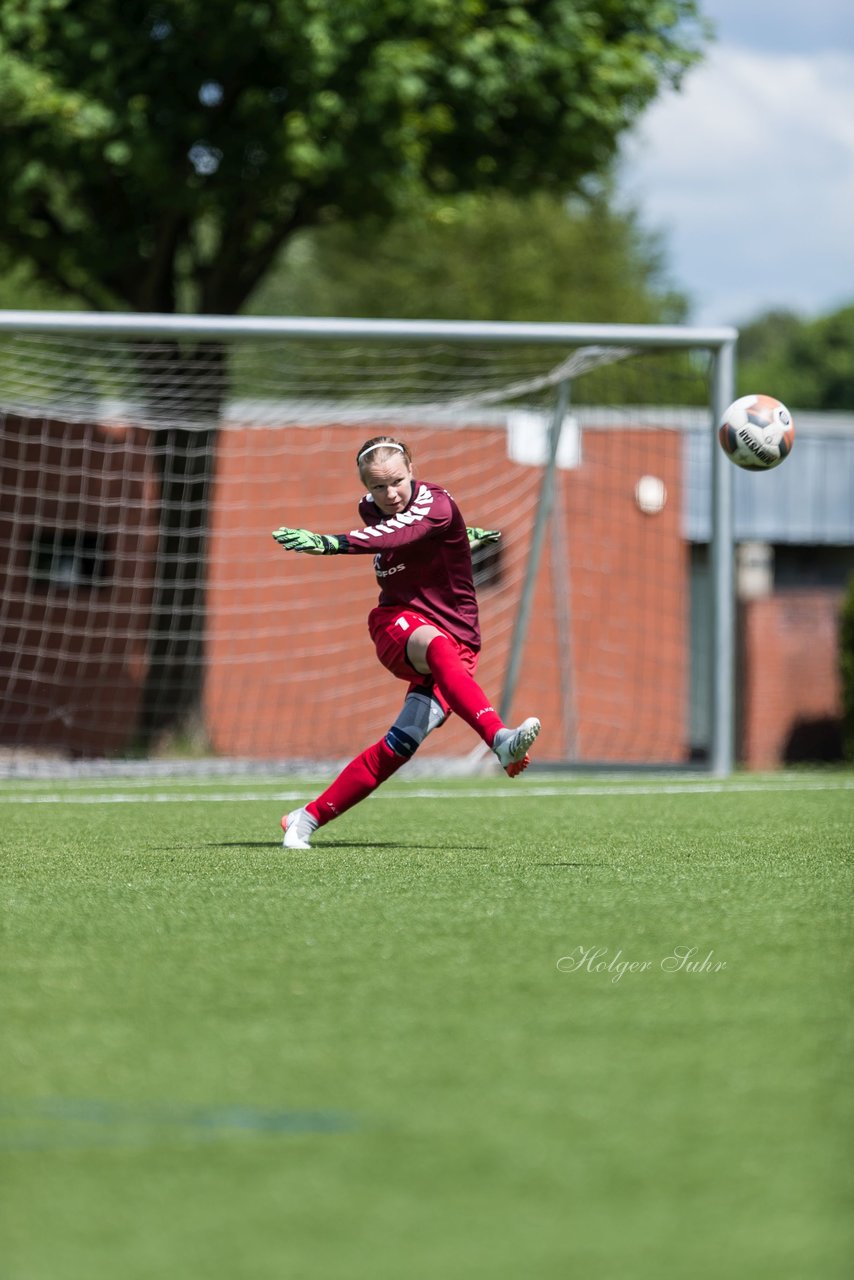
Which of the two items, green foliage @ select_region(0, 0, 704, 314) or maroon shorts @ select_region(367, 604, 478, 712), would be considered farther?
green foliage @ select_region(0, 0, 704, 314)

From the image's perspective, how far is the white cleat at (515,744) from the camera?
569 centimetres

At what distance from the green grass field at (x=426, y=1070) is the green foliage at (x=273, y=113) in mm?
8903

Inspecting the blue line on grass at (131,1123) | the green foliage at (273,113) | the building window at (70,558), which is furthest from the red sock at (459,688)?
the building window at (70,558)

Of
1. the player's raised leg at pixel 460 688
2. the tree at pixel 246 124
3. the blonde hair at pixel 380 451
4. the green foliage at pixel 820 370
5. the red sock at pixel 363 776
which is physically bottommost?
the red sock at pixel 363 776

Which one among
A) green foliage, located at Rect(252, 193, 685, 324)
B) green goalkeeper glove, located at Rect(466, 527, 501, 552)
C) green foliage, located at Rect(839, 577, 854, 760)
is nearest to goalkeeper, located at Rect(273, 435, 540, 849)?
green goalkeeper glove, located at Rect(466, 527, 501, 552)

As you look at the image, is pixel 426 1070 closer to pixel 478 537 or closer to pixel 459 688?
pixel 459 688

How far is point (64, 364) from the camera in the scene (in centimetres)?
1305

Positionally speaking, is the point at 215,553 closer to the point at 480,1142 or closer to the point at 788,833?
the point at 788,833

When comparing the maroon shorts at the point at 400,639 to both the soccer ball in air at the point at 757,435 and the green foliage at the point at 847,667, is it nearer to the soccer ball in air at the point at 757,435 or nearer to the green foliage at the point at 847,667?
the soccer ball in air at the point at 757,435

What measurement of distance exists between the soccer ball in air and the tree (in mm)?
5806

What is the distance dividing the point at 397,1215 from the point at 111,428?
13.8m

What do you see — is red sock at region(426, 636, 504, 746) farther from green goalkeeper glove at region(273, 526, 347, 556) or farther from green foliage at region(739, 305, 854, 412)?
green foliage at region(739, 305, 854, 412)

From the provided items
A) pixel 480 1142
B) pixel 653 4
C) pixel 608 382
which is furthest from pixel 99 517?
pixel 480 1142

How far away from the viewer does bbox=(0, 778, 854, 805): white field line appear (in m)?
8.77
